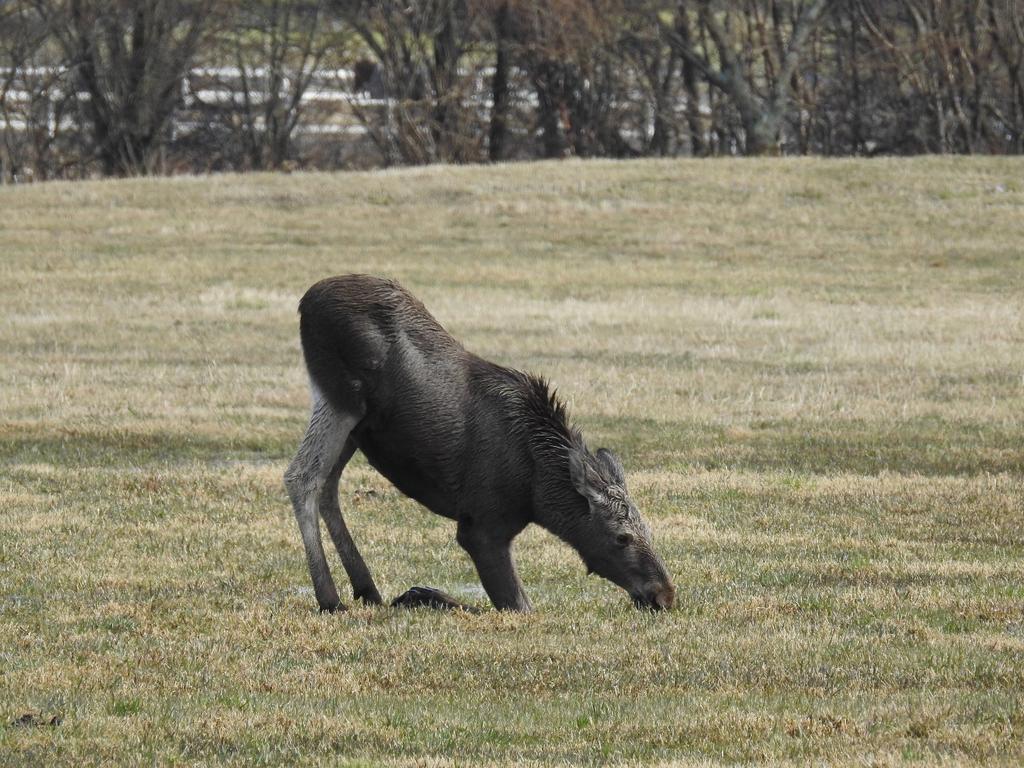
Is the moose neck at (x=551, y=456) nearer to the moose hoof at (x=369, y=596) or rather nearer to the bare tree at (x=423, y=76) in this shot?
the moose hoof at (x=369, y=596)

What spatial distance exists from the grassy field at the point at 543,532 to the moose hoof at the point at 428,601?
21 centimetres

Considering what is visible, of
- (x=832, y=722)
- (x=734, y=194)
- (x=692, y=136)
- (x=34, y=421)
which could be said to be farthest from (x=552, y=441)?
(x=692, y=136)

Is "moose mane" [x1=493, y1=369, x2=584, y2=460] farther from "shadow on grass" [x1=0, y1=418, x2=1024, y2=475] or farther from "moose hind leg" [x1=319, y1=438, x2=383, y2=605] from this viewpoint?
"shadow on grass" [x1=0, y1=418, x2=1024, y2=475]

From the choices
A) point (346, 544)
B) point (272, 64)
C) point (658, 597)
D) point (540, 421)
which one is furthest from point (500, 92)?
point (658, 597)

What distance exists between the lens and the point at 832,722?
6.45m

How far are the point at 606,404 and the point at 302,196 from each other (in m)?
22.6

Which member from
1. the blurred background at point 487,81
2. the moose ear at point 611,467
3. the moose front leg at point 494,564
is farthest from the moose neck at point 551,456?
the blurred background at point 487,81

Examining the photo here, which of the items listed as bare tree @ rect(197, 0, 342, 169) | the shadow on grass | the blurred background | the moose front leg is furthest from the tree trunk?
the moose front leg

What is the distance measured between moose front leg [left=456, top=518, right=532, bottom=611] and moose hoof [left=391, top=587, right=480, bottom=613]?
20 cm

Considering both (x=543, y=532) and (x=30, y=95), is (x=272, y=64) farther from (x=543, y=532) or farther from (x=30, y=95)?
(x=543, y=532)

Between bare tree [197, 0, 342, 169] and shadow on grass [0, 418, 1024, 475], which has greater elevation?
bare tree [197, 0, 342, 169]

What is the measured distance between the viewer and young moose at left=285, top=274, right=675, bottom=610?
8664 mm

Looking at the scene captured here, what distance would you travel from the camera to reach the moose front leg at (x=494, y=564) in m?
8.73

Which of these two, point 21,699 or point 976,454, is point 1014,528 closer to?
point 976,454
